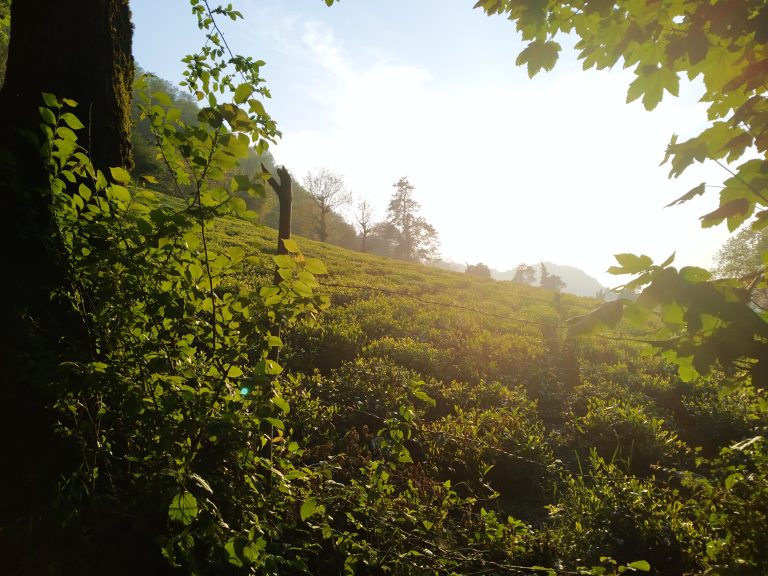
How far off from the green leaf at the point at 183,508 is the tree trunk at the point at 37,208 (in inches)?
31.0

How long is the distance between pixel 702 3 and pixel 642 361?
35.2 feet

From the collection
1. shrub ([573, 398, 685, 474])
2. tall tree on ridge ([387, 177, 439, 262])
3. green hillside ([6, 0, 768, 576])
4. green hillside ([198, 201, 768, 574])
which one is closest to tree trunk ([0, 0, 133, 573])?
green hillside ([6, 0, 768, 576])

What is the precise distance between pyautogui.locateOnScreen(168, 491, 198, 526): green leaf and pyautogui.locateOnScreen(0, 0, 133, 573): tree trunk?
0.79 metres

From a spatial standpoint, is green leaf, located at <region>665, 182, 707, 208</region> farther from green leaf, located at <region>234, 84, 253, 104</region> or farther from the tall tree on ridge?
the tall tree on ridge

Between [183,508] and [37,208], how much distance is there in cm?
168

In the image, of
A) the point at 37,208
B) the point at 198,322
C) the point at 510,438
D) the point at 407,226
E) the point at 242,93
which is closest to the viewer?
the point at 242,93

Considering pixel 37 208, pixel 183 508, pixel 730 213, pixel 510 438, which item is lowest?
pixel 510 438

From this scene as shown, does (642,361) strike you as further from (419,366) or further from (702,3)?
(702,3)

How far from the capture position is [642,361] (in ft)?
35.2

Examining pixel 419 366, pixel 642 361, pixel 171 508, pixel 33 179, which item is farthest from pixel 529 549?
pixel 642 361

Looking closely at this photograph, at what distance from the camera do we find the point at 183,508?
1.51 m

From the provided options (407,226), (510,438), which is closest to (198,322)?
(510,438)

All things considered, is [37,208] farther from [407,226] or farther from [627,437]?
[407,226]

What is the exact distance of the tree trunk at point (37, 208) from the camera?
6.26 ft
